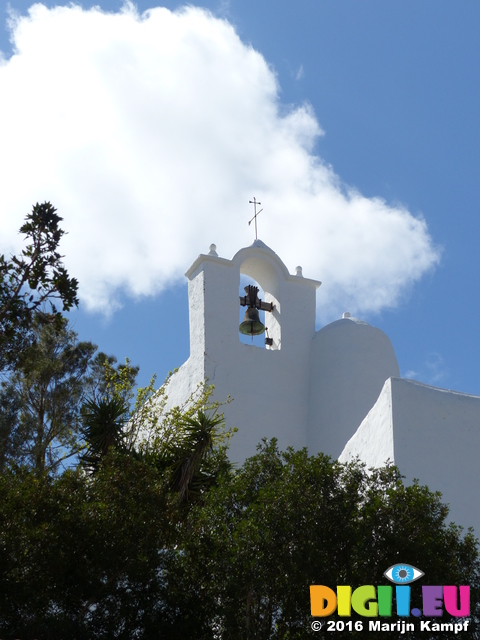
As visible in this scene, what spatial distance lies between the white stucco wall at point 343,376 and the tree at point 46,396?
18.2ft

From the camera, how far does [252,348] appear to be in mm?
16781

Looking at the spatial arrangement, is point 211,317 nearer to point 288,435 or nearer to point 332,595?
point 288,435

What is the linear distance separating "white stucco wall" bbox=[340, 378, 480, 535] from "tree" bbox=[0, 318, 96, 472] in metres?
8.91

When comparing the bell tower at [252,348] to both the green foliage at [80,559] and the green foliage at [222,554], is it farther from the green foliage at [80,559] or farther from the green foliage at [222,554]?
the green foliage at [222,554]

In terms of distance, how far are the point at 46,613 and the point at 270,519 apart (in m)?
2.33

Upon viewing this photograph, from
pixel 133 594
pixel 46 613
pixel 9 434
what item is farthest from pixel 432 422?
pixel 9 434

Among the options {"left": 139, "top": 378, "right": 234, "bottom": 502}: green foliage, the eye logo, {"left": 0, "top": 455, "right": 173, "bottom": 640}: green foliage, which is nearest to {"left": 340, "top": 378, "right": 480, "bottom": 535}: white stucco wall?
{"left": 139, "top": 378, "right": 234, "bottom": 502}: green foliage

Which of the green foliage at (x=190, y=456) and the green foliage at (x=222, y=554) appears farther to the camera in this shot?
the green foliage at (x=190, y=456)

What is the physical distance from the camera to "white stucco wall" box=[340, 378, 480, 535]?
431 inches

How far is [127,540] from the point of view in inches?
341

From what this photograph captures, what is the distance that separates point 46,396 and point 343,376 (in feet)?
25.8

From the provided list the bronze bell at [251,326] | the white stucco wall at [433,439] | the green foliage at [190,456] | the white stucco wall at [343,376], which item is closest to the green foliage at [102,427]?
the green foliage at [190,456]

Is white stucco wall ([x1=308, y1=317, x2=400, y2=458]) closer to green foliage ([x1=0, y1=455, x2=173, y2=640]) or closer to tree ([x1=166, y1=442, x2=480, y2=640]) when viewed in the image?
tree ([x1=166, y1=442, x2=480, y2=640])

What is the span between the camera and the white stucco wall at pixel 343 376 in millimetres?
16031
